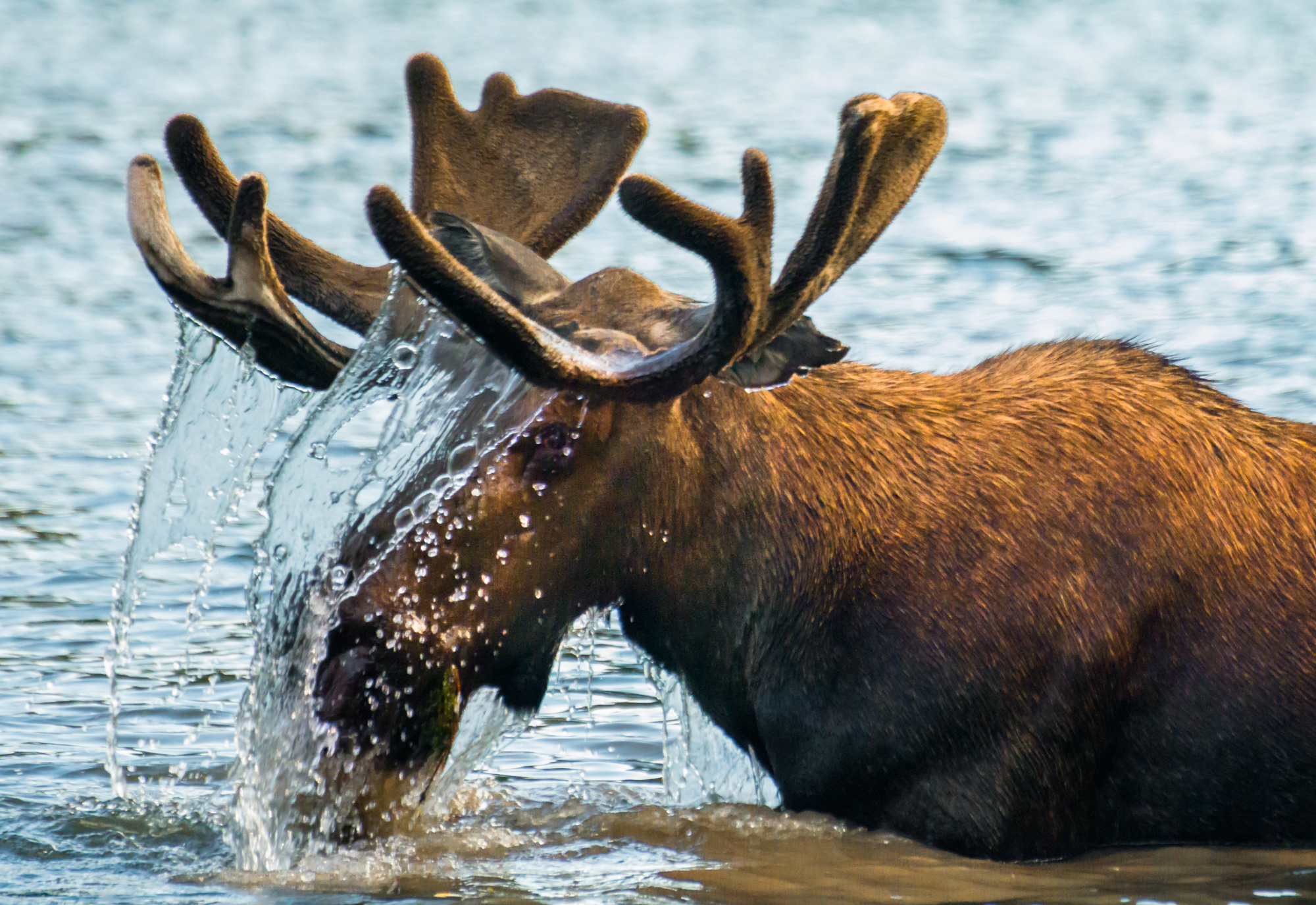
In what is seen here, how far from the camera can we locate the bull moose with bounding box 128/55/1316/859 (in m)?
3.71

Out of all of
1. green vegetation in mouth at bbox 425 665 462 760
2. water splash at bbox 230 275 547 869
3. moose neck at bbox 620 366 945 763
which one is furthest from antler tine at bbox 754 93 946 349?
green vegetation in mouth at bbox 425 665 462 760

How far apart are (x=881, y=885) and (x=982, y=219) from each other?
343 inches

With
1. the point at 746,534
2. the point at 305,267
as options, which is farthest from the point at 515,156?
the point at 746,534

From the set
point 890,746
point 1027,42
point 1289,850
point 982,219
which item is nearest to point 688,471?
point 890,746

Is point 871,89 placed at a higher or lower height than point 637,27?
lower

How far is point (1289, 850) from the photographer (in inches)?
157

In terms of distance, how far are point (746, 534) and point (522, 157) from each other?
1228 millimetres

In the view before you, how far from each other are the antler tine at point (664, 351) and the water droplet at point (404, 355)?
1.28ft

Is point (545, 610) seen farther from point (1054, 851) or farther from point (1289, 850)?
point (1289, 850)

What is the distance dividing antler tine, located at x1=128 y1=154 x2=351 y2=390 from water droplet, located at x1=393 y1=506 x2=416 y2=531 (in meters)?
0.51

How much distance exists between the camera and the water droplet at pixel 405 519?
12.1ft

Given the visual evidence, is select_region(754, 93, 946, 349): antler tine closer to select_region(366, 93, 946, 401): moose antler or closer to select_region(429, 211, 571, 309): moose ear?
select_region(366, 93, 946, 401): moose antler

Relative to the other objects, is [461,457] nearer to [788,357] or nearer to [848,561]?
[788,357]

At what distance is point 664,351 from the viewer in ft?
11.9
